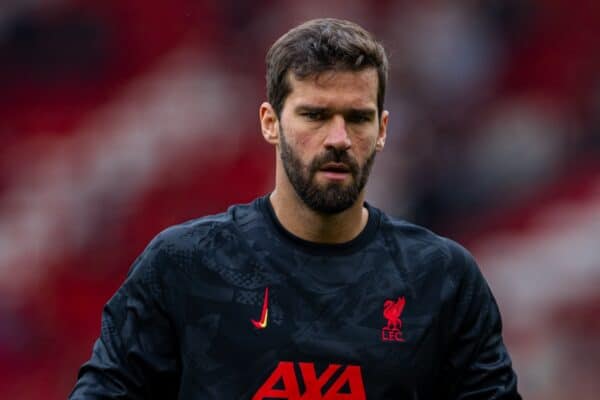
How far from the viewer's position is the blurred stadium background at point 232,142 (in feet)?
23.0

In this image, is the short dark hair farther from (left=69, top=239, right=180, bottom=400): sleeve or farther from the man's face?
(left=69, top=239, right=180, bottom=400): sleeve

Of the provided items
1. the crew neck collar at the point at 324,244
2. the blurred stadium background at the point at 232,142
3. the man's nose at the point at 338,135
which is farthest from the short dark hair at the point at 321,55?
the blurred stadium background at the point at 232,142

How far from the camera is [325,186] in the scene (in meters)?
3.03

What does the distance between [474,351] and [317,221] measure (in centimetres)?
47

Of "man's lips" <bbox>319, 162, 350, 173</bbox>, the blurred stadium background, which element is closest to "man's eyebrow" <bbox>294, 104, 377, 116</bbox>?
"man's lips" <bbox>319, 162, 350, 173</bbox>

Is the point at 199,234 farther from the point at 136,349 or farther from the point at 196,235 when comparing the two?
the point at 136,349

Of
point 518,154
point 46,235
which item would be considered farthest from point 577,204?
point 46,235

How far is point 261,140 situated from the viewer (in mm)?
7242

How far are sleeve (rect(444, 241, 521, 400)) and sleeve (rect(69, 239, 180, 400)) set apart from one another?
2.10ft

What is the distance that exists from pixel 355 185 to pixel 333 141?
4.9 inches

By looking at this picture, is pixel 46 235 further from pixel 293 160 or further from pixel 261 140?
pixel 293 160

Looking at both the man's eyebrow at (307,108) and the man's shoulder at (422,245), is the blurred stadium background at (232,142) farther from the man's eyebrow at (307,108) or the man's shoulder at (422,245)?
the man's eyebrow at (307,108)

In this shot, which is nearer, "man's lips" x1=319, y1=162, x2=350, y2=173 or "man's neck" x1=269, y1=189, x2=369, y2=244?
"man's lips" x1=319, y1=162, x2=350, y2=173

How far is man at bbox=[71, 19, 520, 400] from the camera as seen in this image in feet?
9.88
